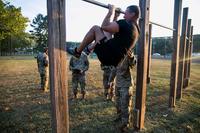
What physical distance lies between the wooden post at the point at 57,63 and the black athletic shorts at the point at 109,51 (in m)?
0.82

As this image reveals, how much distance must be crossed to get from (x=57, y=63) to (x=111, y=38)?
3.87ft

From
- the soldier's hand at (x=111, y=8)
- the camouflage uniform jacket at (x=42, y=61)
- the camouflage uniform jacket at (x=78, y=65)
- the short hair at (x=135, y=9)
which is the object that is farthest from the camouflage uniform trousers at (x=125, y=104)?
the camouflage uniform jacket at (x=42, y=61)

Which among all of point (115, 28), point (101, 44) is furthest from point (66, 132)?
point (115, 28)

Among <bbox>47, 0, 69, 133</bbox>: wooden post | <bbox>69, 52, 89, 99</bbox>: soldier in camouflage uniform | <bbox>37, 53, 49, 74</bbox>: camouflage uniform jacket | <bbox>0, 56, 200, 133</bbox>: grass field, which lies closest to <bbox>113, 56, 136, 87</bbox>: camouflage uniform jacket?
<bbox>0, 56, 200, 133</bbox>: grass field

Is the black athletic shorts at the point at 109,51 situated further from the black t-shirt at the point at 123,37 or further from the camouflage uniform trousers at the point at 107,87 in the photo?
the camouflage uniform trousers at the point at 107,87

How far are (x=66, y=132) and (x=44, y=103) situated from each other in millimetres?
4866

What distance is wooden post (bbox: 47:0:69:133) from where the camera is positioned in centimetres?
286

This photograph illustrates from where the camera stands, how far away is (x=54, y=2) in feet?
9.24

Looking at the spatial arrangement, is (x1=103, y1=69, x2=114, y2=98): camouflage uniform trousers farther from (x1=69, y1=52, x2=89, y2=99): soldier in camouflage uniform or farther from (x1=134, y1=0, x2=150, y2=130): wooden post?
(x1=134, y1=0, x2=150, y2=130): wooden post

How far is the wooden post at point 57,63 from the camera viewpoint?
286 cm

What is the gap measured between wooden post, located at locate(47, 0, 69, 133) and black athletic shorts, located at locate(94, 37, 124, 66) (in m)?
0.82

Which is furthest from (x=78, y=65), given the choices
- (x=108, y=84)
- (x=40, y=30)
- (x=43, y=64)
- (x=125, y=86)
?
(x=40, y=30)

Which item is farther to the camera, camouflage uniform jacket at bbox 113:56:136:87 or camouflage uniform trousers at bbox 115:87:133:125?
camouflage uniform jacket at bbox 113:56:136:87

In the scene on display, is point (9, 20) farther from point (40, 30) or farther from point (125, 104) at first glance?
point (40, 30)
